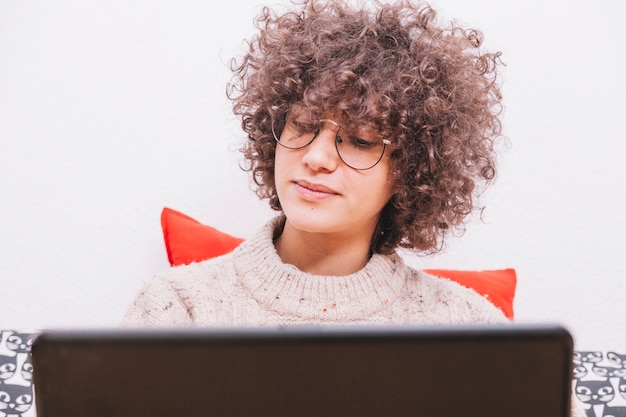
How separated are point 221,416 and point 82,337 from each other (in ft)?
0.39

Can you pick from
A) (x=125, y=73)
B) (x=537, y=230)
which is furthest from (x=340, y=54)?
(x=537, y=230)

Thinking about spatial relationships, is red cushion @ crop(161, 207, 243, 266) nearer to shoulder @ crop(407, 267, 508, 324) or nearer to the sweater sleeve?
the sweater sleeve

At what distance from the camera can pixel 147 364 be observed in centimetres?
47

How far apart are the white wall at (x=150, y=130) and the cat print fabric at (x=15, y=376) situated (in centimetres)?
21

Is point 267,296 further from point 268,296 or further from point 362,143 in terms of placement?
point 362,143

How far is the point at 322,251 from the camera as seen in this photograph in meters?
1.18

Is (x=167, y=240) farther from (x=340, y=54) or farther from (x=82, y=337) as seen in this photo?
(x=82, y=337)

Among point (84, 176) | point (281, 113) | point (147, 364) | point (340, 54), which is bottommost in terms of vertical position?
point (147, 364)

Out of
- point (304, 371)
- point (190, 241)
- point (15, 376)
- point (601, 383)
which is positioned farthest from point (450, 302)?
point (15, 376)

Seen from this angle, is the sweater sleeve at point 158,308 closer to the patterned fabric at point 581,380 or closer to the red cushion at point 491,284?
the patterned fabric at point 581,380

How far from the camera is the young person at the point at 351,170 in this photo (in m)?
1.04

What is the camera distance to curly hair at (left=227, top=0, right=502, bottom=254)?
1072 mm

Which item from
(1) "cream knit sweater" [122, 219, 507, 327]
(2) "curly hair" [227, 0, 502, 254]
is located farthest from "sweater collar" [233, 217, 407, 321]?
(2) "curly hair" [227, 0, 502, 254]

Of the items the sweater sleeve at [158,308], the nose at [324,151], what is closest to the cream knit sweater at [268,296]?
the sweater sleeve at [158,308]
